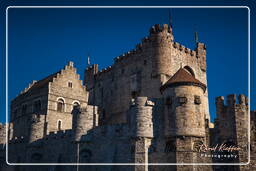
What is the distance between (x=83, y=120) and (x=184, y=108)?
10608mm

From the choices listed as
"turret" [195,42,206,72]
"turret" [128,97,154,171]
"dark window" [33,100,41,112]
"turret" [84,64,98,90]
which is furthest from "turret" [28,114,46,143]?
"turret" [195,42,206,72]

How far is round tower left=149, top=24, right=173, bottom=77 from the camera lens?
43528mm

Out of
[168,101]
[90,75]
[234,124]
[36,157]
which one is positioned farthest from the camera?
[90,75]

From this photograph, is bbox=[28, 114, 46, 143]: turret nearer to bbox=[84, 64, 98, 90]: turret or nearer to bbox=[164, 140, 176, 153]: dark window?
bbox=[84, 64, 98, 90]: turret

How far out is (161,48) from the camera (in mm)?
44469

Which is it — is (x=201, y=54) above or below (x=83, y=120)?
above

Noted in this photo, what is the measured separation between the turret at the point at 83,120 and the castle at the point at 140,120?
10cm

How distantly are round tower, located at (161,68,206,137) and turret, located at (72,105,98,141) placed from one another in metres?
8.17

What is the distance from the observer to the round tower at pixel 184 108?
3212 centimetres

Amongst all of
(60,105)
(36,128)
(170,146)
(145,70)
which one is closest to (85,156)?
(170,146)

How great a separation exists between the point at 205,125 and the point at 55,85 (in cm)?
2254

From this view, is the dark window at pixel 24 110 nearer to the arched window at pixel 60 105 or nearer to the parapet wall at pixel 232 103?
the arched window at pixel 60 105

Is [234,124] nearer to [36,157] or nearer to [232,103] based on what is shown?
[232,103]

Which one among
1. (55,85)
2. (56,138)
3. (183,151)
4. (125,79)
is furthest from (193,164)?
(55,85)
